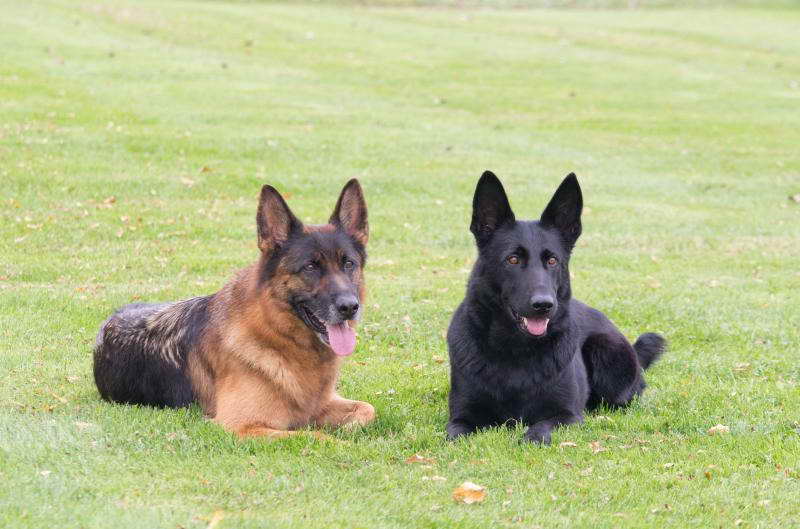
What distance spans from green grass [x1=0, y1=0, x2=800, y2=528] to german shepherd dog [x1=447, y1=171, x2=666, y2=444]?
0.28 m

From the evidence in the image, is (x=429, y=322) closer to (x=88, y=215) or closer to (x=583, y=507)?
(x=583, y=507)

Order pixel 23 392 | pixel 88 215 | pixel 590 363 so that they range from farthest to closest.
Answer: pixel 88 215, pixel 590 363, pixel 23 392

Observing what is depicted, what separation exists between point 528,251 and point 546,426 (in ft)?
3.86

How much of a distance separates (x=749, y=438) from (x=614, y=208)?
1015 centimetres

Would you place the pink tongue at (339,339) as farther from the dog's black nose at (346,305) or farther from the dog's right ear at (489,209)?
the dog's right ear at (489,209)

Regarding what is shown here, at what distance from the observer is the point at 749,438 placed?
6828 millimetres

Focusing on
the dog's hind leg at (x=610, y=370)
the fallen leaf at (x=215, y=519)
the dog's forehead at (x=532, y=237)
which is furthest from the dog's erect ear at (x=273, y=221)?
the dog's hind leg at (x=610, y=370)

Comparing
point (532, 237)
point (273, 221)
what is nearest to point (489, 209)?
point (532, 237)

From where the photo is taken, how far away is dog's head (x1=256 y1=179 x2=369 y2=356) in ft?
21.1

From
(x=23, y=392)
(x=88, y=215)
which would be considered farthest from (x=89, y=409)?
(x=88, y=215)

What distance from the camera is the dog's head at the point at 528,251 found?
6.72 metres

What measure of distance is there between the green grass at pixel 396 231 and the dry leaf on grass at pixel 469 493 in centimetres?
9

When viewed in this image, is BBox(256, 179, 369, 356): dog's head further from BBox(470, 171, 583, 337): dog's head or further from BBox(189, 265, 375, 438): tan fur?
BBox(470, 171, 583, 337): dog's head

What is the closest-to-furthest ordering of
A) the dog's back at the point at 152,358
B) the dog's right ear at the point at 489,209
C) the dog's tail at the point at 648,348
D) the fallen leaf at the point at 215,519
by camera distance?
1. the fallen leaf at the point at 215,519
2. the dog's right ear at the point at 489,209
3. the dog's back at the point at 152,358
4. the dog's tail at the point at 648,348
